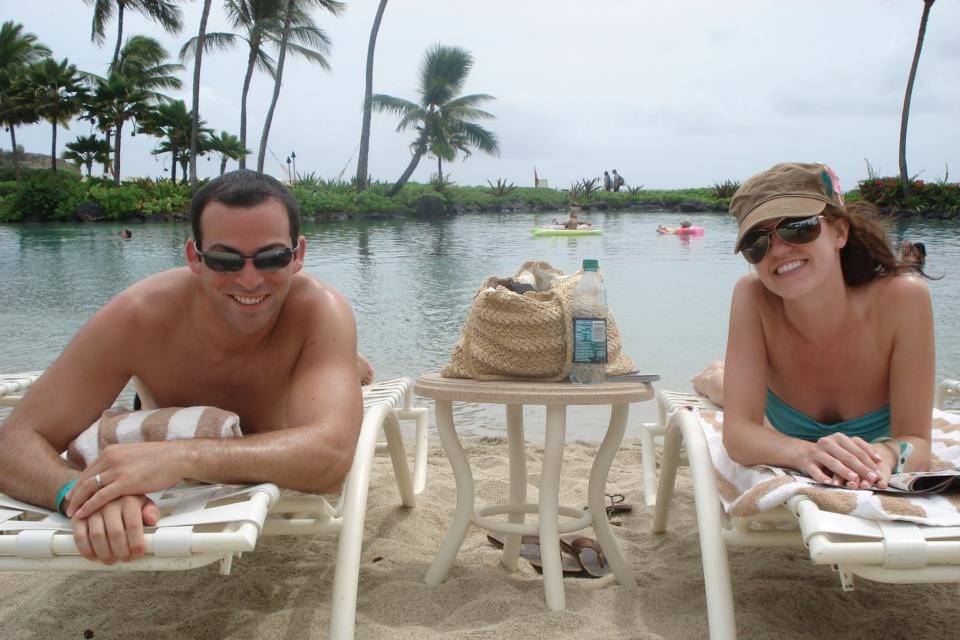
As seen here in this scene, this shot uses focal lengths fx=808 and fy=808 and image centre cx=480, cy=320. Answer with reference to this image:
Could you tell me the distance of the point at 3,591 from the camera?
2721mm

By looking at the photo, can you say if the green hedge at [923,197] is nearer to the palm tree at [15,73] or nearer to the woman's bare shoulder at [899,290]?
the woman's bare shoulder at [899,290]

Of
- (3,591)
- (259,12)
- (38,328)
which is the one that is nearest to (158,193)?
(259,12)

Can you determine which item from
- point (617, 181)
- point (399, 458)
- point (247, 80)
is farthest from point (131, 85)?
point (399, 458)

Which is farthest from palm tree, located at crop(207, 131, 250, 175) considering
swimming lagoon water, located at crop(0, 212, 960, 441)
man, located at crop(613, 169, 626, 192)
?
man, located at crop(613, 169, 626, 192)

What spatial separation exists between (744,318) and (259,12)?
111 ft

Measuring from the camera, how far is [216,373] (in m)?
2.58

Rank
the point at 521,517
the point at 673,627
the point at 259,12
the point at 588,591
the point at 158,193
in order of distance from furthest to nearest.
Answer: the point at 259,12
the point at 158,193
the point at 521,517
the point at 588,591
the point at 673,627

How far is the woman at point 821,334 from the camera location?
89.7 inches

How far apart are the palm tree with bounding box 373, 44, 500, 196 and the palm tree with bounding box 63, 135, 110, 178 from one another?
16.4 m

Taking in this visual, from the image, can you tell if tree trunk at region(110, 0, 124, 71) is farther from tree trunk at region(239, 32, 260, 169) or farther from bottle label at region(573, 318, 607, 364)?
bottle label at region(573, 318, 607, 364)

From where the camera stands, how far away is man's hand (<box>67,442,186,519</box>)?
187cm

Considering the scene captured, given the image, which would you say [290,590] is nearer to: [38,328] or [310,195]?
[38,328]

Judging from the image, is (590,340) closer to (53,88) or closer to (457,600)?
(457,600)

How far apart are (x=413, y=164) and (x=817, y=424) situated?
36.0 metres
